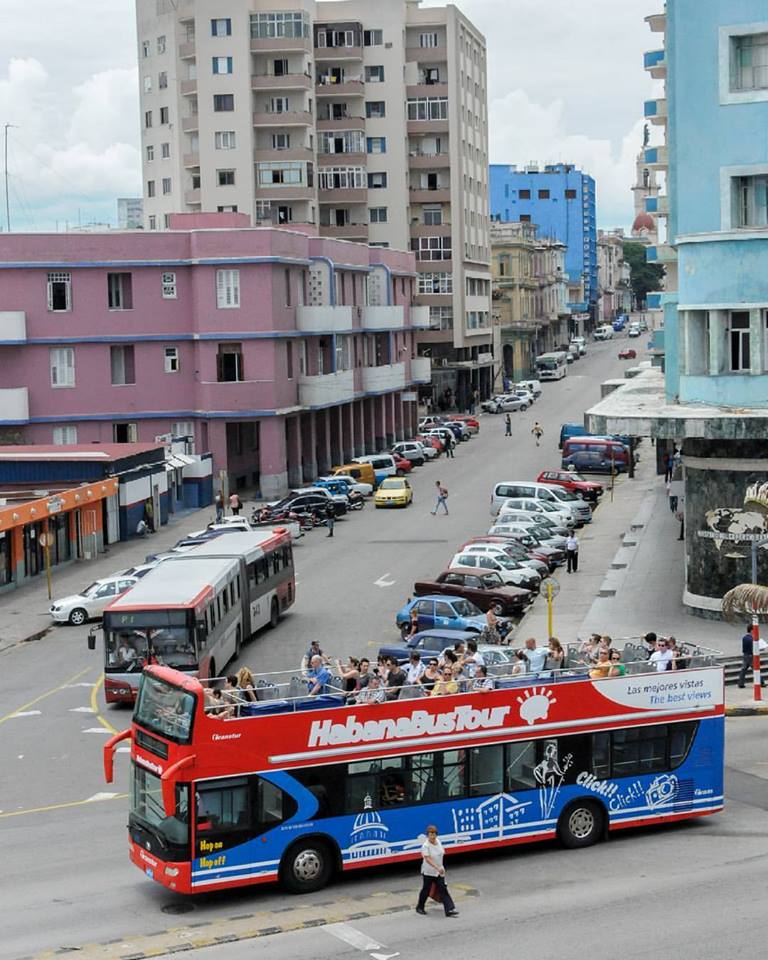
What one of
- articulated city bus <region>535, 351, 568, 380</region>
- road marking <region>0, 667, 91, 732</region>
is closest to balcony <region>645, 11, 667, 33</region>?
road marking <region>0, 667, 91, 732</region>

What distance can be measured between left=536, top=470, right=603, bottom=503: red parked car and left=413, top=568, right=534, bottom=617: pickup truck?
2643 centimetres

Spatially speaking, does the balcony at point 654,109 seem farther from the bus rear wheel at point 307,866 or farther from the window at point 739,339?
the bus rear wheel at point 307,866

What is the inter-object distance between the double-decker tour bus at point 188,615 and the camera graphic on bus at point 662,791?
13.9 metres

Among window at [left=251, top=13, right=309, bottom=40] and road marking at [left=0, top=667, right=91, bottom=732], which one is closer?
road marking at [left=0, top=667, right=91, bottom=732]

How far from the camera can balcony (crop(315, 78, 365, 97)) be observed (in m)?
120

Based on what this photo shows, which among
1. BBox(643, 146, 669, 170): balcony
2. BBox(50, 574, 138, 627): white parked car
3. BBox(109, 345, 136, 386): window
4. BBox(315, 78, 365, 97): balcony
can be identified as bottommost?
BBox(50, 574, 138, 627): white parked car

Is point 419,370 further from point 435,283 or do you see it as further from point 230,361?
point 230,361

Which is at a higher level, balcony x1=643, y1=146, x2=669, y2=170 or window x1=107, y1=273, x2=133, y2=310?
balcony x1=643, y1=146, x2=669, y2=170

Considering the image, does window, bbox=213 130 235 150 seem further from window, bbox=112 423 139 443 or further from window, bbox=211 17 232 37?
window, bbox=112 423 139 443

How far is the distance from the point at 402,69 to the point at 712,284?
82262 millimetres

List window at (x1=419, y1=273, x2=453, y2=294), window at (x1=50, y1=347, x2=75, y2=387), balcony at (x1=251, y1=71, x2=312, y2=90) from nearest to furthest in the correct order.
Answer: window at (x1=50, y1=347, x2=75, y2=387) < balcony at (x1=251, y1=71, x2=312, y2=90) < window at (x1=419, y1=273, x2=453, y2=294)

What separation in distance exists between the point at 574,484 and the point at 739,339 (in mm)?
32169

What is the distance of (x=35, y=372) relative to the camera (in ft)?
260

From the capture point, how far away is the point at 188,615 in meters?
37.5
